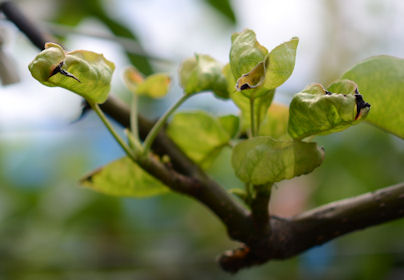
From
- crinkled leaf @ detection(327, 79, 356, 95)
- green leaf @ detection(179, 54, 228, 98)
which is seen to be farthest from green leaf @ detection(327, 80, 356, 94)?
green leaf @ detection(179, 54, 228, 98)

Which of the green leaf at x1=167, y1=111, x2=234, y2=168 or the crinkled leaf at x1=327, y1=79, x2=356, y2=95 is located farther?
the green leaf at x1=167, y1=111, x2=234, y2=168

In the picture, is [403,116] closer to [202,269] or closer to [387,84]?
[387,84]

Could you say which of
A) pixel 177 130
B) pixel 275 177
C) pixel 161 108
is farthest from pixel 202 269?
pixel 275 177

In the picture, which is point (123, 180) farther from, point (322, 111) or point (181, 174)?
point (322, 111)

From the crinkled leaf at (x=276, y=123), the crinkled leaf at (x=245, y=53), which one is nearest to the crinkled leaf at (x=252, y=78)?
the crinkled leaf at (x=245, y=53)

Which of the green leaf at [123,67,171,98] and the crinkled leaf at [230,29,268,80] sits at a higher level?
the crinkled leaf at [230,29,268,80]

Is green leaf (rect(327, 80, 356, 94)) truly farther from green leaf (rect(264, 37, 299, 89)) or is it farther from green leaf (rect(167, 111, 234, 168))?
green leaf (rect(167, 111, 234, 168))
